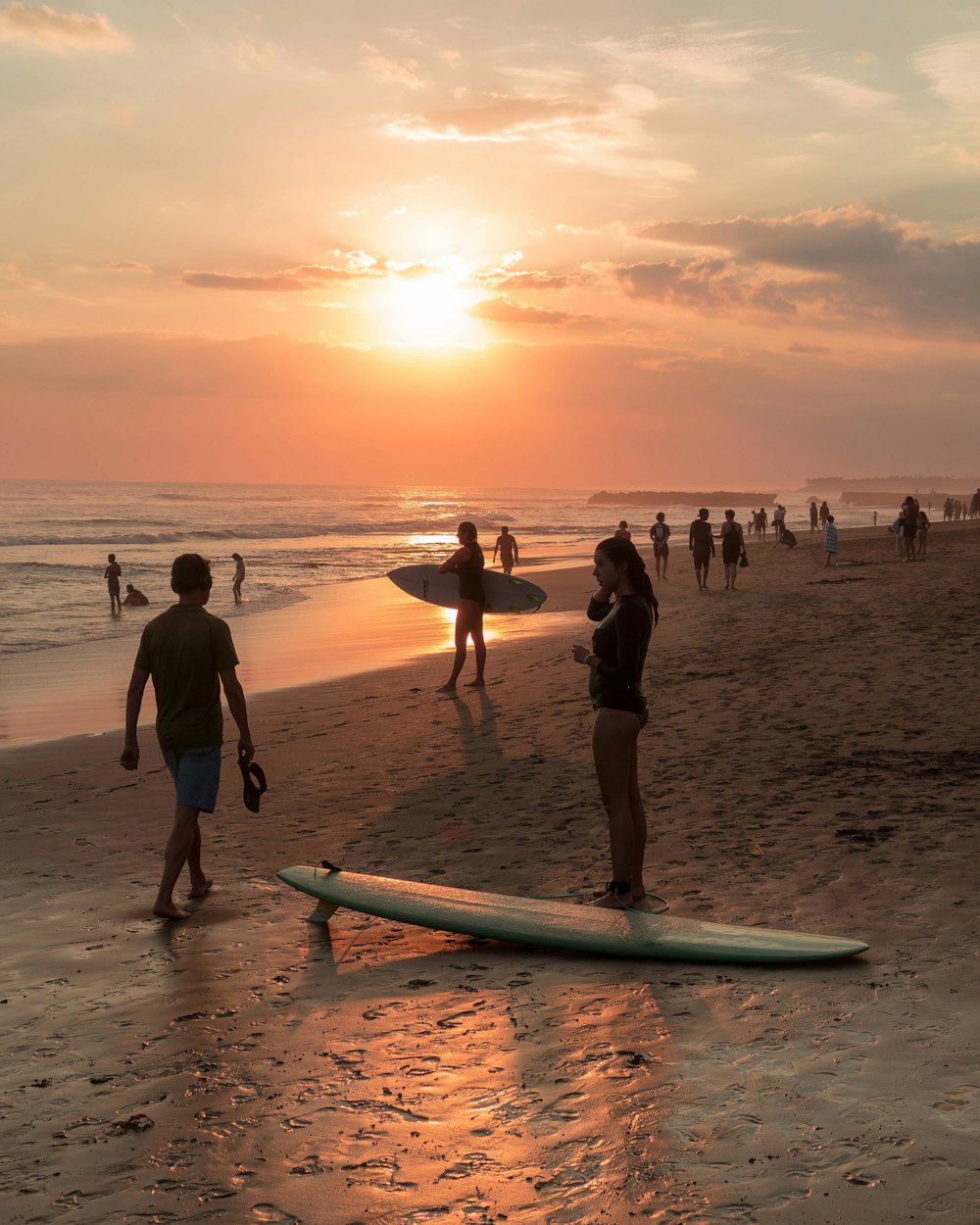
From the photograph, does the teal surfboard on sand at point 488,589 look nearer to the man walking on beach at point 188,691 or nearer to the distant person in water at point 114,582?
the man walking on beach at point 188,691

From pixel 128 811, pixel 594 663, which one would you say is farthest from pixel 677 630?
pixel 594 663

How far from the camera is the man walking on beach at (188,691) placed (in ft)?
18.5

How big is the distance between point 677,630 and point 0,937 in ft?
39.5

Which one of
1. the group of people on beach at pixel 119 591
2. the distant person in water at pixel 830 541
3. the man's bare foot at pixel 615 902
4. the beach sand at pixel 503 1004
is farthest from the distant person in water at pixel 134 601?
the man's bare foot at pixel 615 902

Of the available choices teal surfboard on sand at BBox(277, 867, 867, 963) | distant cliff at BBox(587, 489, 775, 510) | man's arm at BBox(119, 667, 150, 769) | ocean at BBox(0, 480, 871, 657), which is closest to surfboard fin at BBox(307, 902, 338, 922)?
teal surfboard on sand at BBox(277, 867, 867, 963)

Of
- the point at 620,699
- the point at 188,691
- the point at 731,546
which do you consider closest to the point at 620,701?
the point at 620,699

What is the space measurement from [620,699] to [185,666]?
227 centimetres

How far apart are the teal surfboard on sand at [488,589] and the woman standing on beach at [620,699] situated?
26.2ft

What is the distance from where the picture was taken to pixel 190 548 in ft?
173

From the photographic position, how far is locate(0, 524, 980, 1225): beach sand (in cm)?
305

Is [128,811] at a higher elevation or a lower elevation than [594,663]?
lower

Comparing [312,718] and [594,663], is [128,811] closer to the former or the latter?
[312,718]

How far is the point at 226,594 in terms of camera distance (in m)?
28.5

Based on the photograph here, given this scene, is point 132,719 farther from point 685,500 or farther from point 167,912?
point 685,500
